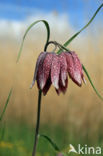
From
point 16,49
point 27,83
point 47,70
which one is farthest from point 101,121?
point 47,70

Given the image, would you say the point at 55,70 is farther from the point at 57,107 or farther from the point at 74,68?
the point at 57,107

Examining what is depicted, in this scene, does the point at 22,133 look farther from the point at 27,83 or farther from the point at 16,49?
the point at 16,49

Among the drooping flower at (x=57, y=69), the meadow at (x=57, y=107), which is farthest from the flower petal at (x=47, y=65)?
the meadow at (x=57, y=107)

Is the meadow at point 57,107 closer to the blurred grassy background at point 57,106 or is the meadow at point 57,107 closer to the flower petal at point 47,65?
the blurred grassy background at point 57,106

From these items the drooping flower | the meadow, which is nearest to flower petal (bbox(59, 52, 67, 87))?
the drooping flower

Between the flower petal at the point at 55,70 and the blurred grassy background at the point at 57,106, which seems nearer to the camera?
the flower petal at the point at 55,70

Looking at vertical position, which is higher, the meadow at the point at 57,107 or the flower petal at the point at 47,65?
the flower petal at the point at 47,65

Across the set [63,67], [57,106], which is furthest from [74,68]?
[57,106]
